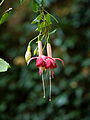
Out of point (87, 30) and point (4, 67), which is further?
point (87, 30)

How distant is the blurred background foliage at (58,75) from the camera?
2088 mm

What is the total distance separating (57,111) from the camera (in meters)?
2.09

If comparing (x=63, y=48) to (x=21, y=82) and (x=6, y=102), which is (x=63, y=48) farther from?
(x=6, y=102)

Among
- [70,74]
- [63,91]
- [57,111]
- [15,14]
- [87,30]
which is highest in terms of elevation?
[15,14]

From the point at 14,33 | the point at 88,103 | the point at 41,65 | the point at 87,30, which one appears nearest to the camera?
the point at 41,65

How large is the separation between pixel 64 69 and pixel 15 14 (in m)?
0.75

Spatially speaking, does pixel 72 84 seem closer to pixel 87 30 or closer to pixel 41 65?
pixel 87 30

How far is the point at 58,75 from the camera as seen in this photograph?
2.23 metres

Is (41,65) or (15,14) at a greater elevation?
(15,14)

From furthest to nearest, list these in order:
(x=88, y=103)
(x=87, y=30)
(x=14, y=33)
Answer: (x=14, y=33) → (x=87, y=30) → (x=88, y=103)

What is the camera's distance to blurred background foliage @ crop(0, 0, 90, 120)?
2088 millimetres

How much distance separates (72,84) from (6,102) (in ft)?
1.80

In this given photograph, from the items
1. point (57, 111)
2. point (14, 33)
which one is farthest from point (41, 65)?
point (14, 33)

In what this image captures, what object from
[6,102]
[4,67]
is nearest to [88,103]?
[6,102]
